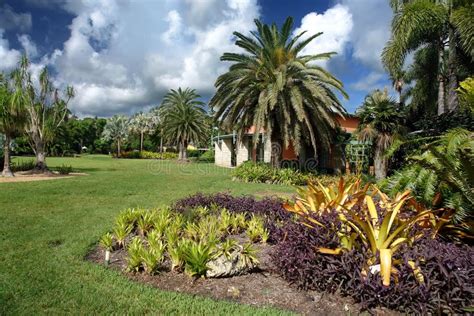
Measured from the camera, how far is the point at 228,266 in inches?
151

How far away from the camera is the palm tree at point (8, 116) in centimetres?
1467

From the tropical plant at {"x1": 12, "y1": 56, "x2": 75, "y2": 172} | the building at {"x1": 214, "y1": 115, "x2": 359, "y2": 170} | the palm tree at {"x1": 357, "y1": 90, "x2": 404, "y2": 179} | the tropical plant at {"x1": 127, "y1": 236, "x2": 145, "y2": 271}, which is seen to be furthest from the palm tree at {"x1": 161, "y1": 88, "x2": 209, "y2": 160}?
the tropical plant at {"x1": 127, "y1": 236, "x2": 145, "y2": 271}

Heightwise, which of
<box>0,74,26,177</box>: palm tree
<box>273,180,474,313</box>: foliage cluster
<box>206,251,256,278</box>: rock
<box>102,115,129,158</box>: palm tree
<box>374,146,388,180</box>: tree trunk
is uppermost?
<box>102,115,129,158</box>: palm tree

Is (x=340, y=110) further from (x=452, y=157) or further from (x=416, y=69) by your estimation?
(x=452, y=157)

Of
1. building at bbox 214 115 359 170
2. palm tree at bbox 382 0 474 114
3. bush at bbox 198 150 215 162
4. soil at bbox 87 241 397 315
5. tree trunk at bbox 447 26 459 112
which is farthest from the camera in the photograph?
bush at bbox 198 150 215 162

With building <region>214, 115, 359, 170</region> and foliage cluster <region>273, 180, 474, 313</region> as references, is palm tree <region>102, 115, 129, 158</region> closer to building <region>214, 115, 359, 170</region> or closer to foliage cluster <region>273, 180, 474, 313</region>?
building <region>214, 115, 359, 170</region>

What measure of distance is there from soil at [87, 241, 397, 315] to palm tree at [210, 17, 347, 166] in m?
9.94

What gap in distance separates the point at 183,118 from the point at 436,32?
88.0ft

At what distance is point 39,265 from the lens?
161 inches

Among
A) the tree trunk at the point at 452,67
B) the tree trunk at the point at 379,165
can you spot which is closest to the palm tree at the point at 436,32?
the tree trunk at the point at 452,67

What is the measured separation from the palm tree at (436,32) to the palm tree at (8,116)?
58.0 feet

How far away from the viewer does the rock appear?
3777 millimetres

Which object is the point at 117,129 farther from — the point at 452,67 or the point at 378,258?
the point at 378,258

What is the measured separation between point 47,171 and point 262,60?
43.1 ft
